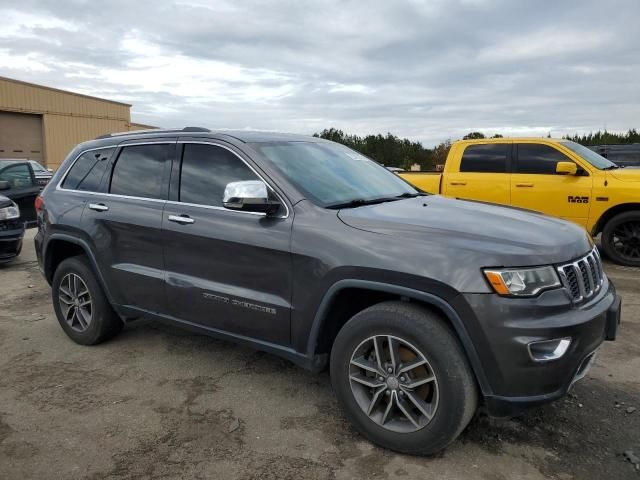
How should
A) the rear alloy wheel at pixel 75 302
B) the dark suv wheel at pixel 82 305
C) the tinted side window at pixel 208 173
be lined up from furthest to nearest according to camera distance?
the rear alloy wheel at pixel 75 302 → the dark suv wheel at pixel 82 305 → the tinted side window at pixel 208 173

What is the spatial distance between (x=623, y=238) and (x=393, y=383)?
6.18 metres

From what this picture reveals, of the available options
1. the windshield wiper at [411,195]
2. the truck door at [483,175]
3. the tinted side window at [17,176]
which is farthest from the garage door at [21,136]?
the windshield wiper at [411,195]

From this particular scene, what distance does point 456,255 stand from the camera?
2658 millimetres

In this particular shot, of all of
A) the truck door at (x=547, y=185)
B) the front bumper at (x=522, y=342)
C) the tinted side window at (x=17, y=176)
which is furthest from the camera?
the tinted side window at (x=17, y=176)

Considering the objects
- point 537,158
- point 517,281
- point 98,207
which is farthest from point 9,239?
point 537,158

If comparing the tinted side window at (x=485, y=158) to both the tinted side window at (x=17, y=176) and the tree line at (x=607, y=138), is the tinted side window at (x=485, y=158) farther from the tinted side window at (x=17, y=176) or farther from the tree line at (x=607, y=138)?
the tree line at (x=607, y=138)

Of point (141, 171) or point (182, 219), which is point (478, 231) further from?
point (141, 171)

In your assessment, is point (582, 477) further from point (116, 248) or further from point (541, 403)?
point (116, 248)

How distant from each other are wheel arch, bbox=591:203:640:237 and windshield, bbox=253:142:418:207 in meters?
4.70

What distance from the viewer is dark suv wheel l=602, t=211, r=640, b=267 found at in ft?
24.6

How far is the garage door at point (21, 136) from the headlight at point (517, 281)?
1327 inches

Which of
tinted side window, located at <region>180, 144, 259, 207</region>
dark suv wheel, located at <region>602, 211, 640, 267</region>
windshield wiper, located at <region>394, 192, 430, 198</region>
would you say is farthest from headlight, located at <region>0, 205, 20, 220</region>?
dark suv wheel, located at <region>602, 211, 640, 267</region>

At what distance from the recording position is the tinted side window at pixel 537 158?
7.98 metres

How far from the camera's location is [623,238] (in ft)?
25.0
